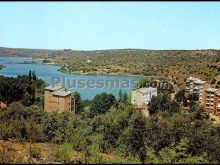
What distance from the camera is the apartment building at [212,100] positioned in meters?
33.1

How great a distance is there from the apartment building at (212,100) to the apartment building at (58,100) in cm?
1174

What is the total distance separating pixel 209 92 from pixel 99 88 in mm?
23205

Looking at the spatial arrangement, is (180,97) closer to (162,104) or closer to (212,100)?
(212,100)

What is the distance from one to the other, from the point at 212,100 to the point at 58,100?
13.3 m

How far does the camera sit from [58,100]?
3241cm

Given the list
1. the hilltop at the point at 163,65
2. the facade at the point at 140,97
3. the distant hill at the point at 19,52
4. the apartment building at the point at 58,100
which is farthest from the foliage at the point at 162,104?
the distant hill at the point at 19,52

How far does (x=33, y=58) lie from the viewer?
116688 mm

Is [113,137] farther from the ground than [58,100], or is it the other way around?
[113,137]

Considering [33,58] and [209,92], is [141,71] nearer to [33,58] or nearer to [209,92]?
[209,92]

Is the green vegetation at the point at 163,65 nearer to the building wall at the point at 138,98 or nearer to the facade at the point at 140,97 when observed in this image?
the facade at the point at 140,97

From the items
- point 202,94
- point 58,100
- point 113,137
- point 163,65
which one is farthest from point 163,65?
point 113,137

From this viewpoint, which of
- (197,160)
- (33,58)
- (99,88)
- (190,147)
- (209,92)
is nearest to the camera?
(197,160)

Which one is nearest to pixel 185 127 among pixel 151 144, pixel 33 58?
pixel 151 144

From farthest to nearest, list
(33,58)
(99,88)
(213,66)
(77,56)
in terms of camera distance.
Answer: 1. (33,58)
2. (77,56)
3. (99,88)
4. (213,66)
